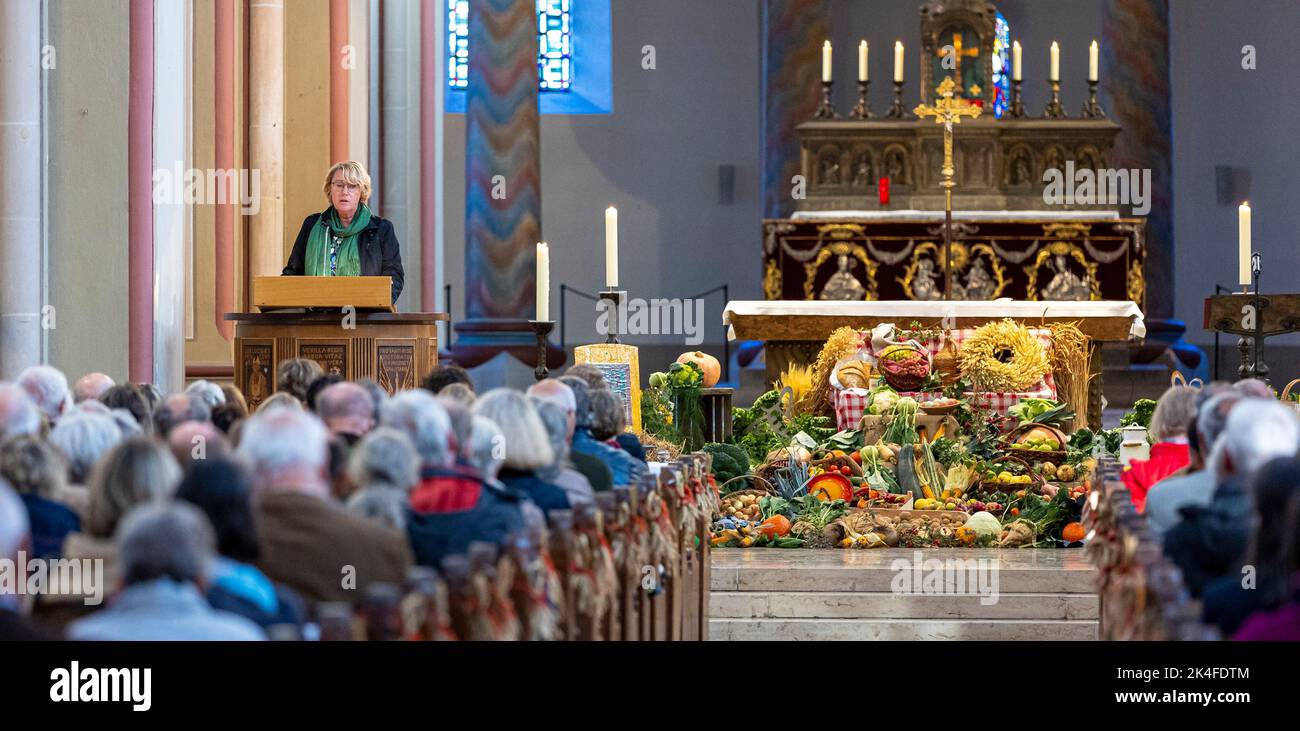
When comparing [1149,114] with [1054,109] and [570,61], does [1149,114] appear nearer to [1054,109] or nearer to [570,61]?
[1054,109]

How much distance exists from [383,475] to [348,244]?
5446mm

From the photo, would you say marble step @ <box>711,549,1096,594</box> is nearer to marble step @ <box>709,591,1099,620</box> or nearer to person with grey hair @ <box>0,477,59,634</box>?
marble step @ <box>709,591,1099,620</box>

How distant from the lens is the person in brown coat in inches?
143

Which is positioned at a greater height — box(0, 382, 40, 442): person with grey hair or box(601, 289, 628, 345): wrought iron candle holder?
box(601, 289, 628, 345): wrought iron candle holder

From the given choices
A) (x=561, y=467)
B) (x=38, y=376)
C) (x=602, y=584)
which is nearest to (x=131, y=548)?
(x=602, y=584)

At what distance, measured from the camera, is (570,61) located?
23.3 meters

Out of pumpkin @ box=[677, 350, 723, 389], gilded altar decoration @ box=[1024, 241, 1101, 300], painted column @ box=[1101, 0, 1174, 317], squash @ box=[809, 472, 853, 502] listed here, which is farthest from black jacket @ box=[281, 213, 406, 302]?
painted column @ box=[1101, 0, 1174, 317]

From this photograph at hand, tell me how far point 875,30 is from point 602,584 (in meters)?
18.7

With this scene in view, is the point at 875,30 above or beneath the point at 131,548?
above

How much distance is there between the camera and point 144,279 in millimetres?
9688

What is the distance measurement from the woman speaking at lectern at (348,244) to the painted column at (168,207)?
3.52 ft

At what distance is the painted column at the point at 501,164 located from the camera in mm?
17891

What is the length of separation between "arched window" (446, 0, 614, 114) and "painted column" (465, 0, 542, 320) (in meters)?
5.01
